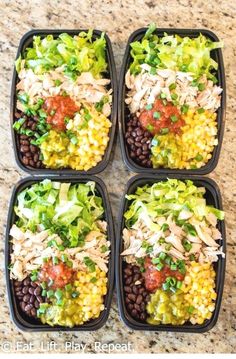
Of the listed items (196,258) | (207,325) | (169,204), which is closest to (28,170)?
(169,204)

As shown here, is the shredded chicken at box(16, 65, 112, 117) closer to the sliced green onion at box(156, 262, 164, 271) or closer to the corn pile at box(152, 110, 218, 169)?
the corn pile at box(152, 110, 218, 169)

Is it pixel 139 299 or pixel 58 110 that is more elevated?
pixel 58 110

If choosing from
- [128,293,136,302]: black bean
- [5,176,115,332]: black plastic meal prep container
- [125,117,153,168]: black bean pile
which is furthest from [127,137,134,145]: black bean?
[128,293,136,302]: black bean

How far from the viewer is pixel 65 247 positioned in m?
2.49

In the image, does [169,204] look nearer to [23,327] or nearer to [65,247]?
[65,247]

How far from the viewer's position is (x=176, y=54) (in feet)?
8.45

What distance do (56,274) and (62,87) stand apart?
817mm

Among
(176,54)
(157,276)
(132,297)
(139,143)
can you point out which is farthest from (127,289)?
(176,54)

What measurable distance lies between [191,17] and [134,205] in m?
0.99

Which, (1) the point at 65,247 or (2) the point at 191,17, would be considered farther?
(2) the point at 191,17

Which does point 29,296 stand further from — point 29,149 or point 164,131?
point 164,131

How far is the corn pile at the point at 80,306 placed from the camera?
243 cm

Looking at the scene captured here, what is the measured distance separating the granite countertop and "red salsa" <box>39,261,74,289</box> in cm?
30

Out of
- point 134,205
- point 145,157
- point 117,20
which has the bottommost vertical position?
point 134,205
